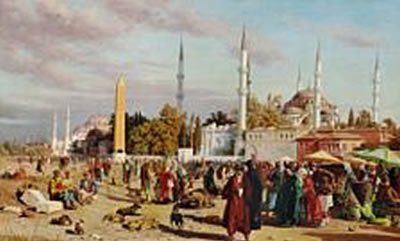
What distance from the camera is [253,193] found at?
1123cm

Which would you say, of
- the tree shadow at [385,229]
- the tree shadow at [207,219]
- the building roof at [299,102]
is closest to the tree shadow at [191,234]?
the tree shadow at [207,219]

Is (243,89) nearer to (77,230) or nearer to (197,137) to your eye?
(197,137)

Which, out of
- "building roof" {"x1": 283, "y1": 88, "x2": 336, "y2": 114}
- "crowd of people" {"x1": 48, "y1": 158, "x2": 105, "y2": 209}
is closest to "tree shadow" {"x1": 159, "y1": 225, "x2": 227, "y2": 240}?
"crowd of people" {"x1": 48, "y1": 158, "x2": 105, "y2": 209}

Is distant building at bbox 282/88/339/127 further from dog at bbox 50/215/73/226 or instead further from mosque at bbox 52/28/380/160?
dog at bbox 50/215/73/226

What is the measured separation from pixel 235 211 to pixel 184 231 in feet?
4.85

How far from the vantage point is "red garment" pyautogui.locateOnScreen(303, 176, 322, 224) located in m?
13.1

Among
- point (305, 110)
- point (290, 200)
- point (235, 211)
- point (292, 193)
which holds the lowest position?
point (235, 211)

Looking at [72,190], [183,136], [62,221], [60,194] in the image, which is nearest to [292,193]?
[62,221]

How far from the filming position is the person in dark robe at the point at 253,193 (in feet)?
36.8

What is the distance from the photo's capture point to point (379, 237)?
12.1 meters

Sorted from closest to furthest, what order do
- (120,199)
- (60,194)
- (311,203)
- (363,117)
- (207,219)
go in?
(311,203)
(207,219)
(60,194)
(120,199)
(363,117)

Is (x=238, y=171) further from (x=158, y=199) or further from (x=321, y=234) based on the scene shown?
(x=158, y=199)

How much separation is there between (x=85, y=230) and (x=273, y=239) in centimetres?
309

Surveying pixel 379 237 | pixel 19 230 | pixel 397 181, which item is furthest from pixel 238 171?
pixel 397 181
